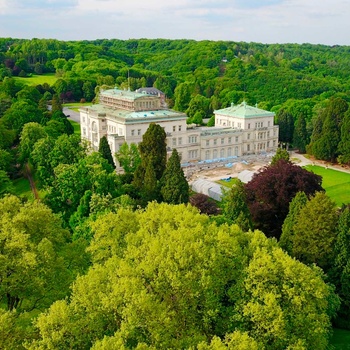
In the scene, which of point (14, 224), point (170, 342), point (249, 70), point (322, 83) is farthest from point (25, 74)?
point (170, 342)

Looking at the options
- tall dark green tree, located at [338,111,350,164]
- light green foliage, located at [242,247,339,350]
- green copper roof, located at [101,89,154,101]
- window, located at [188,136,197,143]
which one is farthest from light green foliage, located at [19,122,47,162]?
light green foliage, located at [242,247,339,350]

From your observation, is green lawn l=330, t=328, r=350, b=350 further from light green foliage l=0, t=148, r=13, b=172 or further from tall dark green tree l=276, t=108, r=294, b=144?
tall dark green tree l=276, t=108, r=294, b=144

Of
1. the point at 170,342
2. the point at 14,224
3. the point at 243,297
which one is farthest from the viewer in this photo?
the point at 14,224

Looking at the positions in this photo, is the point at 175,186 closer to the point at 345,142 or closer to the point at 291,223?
the point at 291,223

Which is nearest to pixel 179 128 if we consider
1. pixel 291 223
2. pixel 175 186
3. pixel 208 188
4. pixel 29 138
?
pixel 208 188

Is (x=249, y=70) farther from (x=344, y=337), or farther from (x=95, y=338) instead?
(x=95, y=338)

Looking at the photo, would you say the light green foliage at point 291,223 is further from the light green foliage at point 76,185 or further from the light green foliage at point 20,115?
the light green foliage at point 20,115
